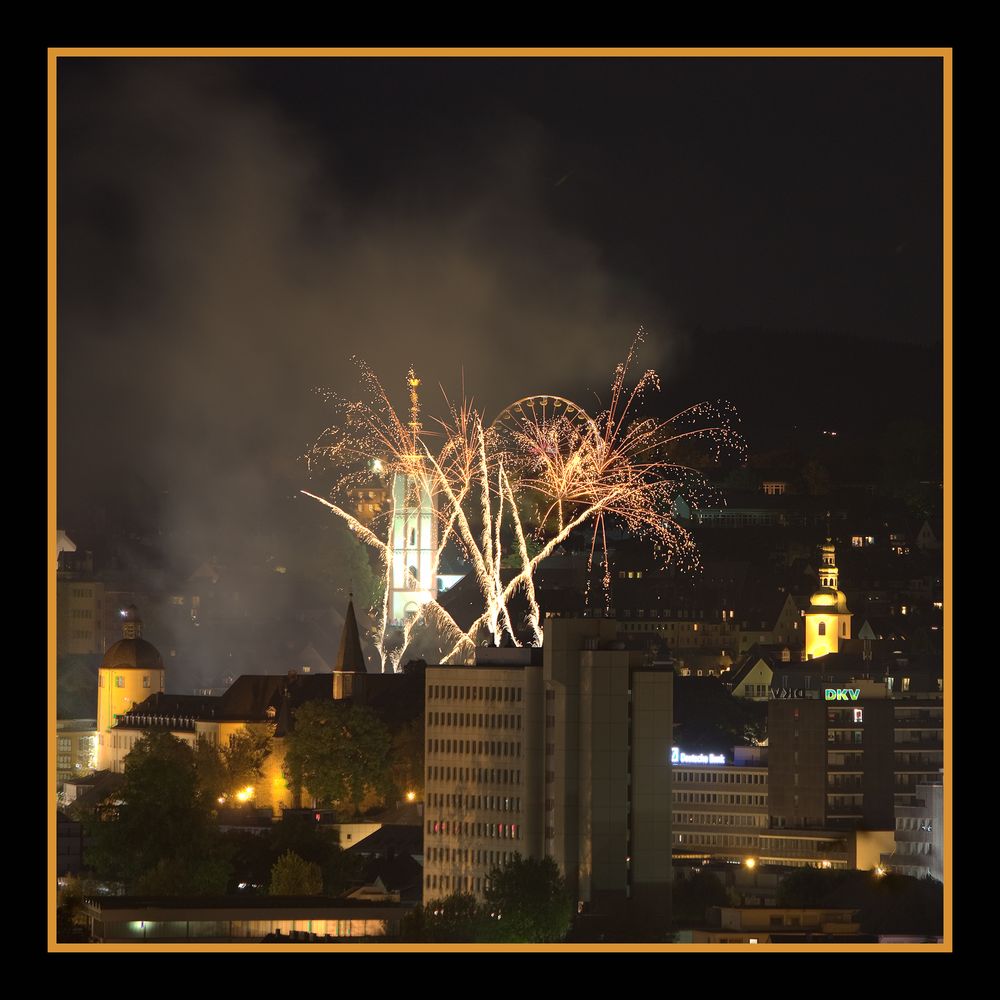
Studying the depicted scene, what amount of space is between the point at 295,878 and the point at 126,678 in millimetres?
45287

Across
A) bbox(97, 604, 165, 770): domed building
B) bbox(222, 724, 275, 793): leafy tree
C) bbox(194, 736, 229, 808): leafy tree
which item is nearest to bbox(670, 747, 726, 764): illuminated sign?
bbox(222, 724, 275, 793): leafy tree

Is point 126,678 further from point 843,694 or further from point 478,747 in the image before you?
point 478,747

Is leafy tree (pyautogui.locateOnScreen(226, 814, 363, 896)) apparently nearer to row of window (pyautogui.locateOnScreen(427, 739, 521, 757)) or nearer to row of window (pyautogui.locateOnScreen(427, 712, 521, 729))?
row of window (pyautogui.locateOnScreen(427, 739, 521, 757))

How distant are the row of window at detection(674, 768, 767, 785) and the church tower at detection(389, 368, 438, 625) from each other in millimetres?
32491

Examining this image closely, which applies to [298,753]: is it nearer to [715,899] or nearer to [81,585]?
[715,899]

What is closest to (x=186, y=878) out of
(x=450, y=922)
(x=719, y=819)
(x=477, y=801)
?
(x=477, y=801)

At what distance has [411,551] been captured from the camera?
148 m

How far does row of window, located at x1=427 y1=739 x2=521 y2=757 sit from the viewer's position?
291 feet

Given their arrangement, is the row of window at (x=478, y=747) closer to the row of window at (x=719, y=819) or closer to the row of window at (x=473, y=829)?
the row of window at (x=473, y=829)
